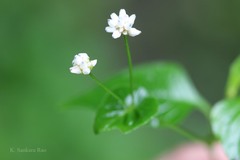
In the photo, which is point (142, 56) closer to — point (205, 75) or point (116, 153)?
point (205, 75)

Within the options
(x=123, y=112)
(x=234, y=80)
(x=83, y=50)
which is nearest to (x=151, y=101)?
(x=123, y=112)

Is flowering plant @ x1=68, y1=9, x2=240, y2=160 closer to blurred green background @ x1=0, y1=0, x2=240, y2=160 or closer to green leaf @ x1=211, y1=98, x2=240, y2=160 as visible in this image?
green leaf @ x1=211, y1=98, x2=240, y2=160

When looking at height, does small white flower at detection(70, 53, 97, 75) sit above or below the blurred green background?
below

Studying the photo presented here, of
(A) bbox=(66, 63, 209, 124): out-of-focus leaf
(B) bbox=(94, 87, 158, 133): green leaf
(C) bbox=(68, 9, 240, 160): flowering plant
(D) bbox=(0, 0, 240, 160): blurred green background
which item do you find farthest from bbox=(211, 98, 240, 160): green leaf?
(D) bbox=(0, 0, 240, 160): blurred green background

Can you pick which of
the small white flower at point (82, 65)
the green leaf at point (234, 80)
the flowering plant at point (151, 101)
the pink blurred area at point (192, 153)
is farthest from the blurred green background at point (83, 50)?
the small white flower at point (82, 65)

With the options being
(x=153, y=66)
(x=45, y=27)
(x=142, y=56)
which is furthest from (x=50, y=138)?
(x=142, y=56)

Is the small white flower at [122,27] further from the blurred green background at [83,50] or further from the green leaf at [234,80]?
the blurred green background at [83,50]

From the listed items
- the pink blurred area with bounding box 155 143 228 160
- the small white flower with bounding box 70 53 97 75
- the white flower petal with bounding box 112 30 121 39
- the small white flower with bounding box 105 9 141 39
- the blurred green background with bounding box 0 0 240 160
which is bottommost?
the small white flower with bounding box 70 53 97 75
